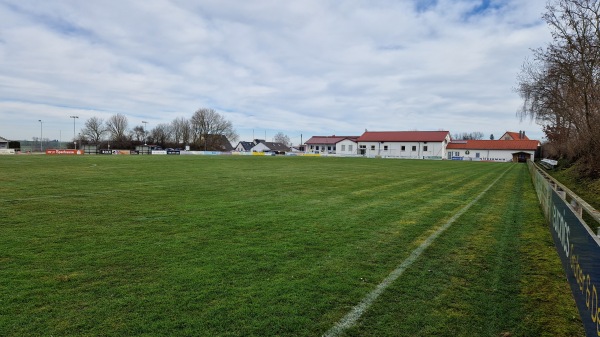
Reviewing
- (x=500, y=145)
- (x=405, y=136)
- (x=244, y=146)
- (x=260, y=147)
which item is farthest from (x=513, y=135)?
(x=244, y=146)

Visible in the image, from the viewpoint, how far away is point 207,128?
11081 centimetres

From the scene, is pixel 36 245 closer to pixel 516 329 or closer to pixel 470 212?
pixel 516 329

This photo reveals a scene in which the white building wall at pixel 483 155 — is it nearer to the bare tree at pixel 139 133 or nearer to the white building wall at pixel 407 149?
the white building wall at pixel 407 149

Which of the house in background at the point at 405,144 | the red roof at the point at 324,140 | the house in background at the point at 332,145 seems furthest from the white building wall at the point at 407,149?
the red roof at the point at 324,140

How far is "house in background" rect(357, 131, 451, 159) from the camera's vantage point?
84.6 m

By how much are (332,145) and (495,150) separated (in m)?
44.4

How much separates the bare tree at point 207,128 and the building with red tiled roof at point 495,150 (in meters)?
66.4

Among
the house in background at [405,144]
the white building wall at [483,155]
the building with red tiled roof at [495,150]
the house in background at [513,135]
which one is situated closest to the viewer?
the building with red tiled roof at [495,150]

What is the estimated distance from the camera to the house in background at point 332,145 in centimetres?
9769

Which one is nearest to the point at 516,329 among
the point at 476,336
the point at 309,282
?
the point at 476,336

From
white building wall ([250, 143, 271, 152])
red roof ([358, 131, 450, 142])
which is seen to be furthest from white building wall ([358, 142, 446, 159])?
white building wall ([250, 143, 271, 152])

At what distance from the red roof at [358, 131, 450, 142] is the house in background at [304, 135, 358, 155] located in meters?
3.54

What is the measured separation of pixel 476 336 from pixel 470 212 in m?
7.83

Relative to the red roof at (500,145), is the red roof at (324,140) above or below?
above
